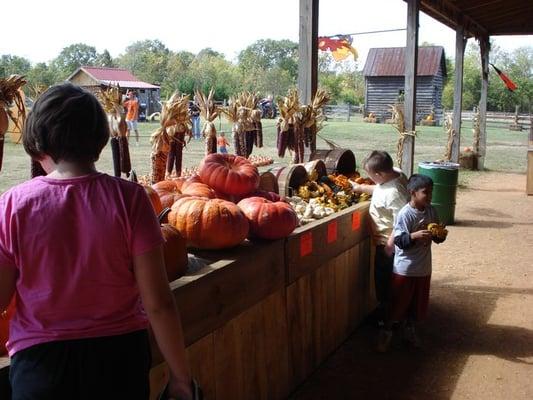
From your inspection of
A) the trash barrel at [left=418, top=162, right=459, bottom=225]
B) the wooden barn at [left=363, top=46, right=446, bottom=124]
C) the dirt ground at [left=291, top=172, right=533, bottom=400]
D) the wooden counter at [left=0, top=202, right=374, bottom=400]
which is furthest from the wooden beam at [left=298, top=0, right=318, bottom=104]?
the wooden barn at [left=363, top=46, right=446, bottom=124]

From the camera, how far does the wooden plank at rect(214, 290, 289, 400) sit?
2.72 metres

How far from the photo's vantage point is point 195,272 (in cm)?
254

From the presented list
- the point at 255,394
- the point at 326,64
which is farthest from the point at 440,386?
the point at 326,64

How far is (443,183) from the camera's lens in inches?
327

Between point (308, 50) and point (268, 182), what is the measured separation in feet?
5.40

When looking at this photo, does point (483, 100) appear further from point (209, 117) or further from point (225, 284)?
point (225, 284)

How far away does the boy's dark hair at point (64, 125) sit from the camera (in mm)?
1383

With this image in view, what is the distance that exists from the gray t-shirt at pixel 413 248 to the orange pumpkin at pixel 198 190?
1.40 metres

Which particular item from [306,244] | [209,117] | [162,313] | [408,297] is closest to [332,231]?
[306,244]

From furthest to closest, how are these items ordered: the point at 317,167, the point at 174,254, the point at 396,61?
1. the point at 396,61
2. the point at 317,167
3. the point at 174,254

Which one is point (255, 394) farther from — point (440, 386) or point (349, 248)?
point (349, 248)

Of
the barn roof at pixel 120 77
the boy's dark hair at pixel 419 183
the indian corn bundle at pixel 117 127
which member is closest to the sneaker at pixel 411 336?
the boy's dark hair at pixel 419 183

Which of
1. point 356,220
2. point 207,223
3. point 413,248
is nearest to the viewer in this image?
point 207,223

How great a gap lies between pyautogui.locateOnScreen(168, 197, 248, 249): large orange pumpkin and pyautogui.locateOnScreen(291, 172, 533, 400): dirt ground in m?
1.21
